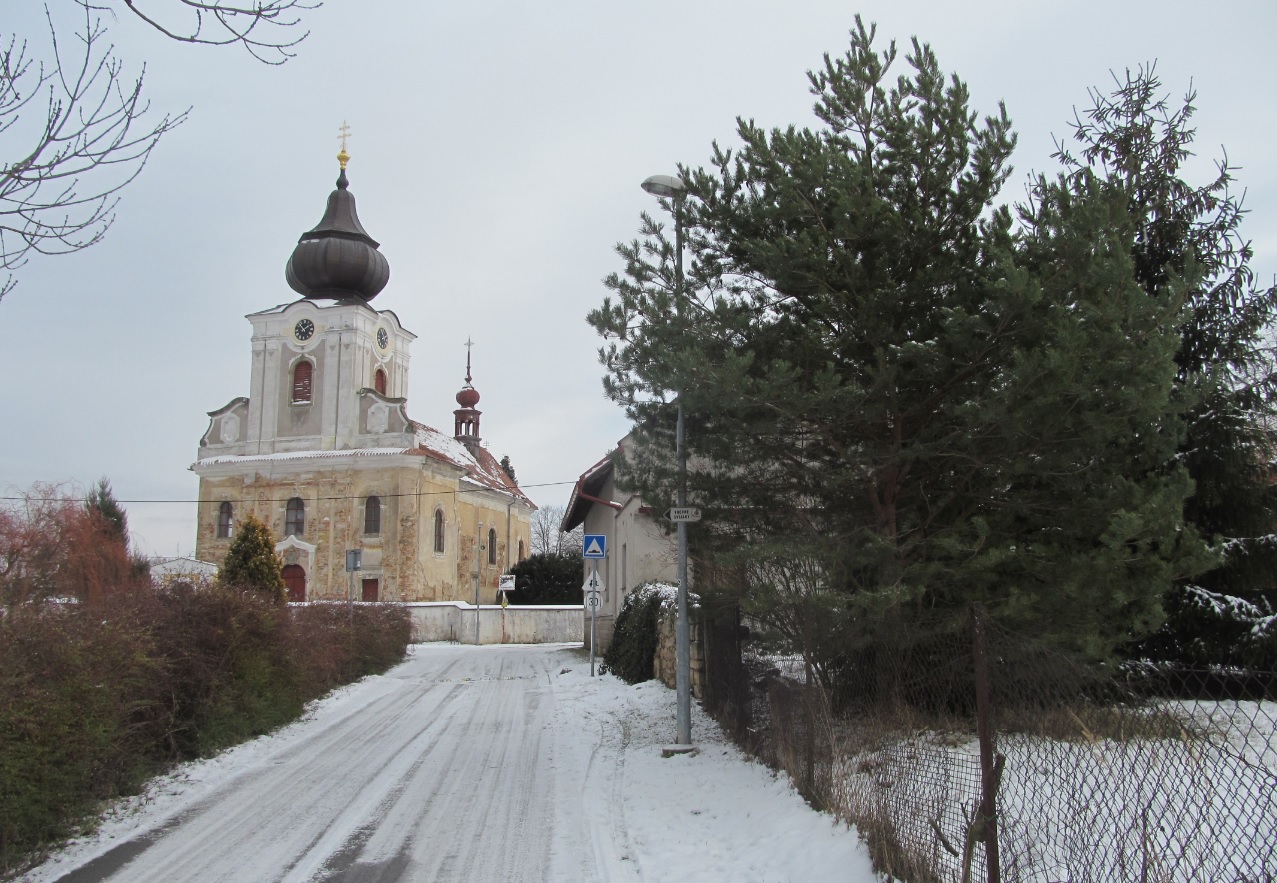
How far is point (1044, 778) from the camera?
17.5 ft

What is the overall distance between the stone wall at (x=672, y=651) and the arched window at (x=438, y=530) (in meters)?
31.4

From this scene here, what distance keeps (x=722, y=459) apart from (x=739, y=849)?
4140 mm

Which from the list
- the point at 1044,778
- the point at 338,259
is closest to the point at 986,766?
the point at 1044,778

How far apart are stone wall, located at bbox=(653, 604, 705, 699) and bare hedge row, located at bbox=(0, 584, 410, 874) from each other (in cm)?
541

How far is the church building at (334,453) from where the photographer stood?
44625 mm

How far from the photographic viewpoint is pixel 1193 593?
36.0 feet

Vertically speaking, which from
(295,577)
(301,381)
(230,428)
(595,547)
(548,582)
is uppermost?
(301,381)

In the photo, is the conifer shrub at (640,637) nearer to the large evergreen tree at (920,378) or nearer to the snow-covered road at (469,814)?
the snow-covered road at (469,814)

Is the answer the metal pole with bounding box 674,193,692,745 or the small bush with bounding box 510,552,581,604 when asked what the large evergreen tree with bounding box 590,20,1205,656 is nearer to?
Result: the metal pole with bounding box 674,193,692,745

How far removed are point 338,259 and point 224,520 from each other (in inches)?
543

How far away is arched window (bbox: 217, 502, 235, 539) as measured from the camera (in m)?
46.2

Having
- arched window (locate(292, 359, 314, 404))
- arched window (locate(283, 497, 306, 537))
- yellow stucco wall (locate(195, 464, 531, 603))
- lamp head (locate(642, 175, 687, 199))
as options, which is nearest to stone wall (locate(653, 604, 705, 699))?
lamp head (locate(642, 175, 687, 199))

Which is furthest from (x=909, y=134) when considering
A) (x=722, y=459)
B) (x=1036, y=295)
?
(x=722, y=459)

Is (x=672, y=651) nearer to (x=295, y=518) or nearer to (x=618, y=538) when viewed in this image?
(x=618, y=538)
